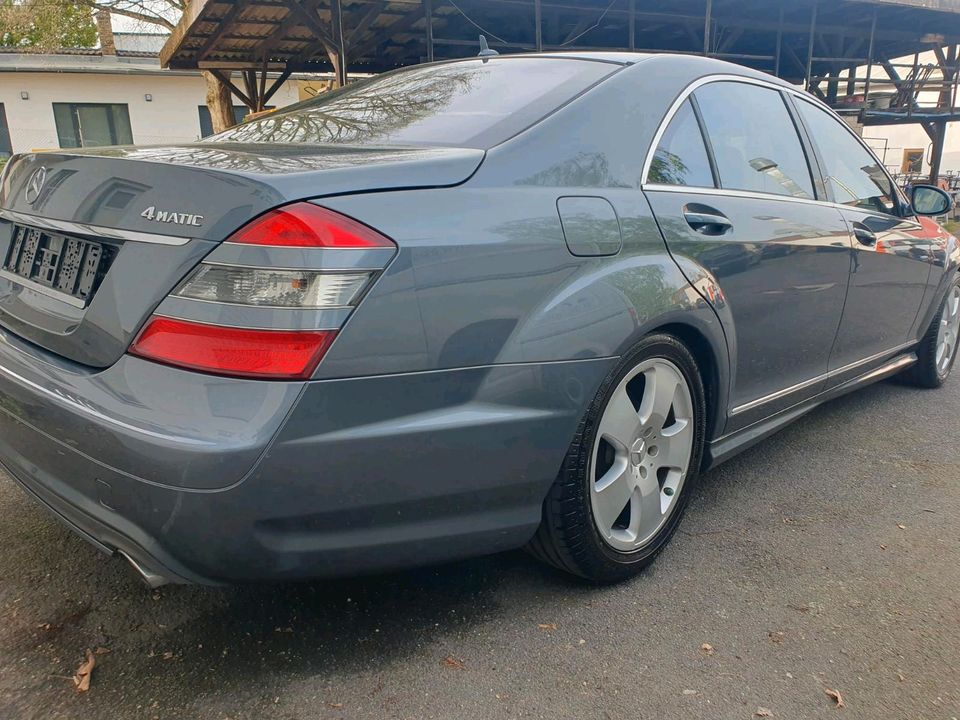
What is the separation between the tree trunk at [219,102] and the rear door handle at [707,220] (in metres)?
12.2

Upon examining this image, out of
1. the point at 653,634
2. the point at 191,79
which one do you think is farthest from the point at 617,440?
the point at 191,79

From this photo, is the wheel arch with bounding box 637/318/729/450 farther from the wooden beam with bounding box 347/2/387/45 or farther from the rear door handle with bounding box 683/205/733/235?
the wooden beam with bounding box 347/2/387/45

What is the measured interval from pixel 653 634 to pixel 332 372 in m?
1.18

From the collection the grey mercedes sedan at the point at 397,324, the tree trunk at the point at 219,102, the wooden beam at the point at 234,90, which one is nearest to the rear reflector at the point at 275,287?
the grey mercedes sedan at the point at 397,324

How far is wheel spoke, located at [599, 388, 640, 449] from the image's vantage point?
216cm

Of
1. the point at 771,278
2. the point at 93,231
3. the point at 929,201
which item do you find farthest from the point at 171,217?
the point at 929,201

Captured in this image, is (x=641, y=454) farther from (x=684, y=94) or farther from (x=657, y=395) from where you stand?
(x=684, y=94)

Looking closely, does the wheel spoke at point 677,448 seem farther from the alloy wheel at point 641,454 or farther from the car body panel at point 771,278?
the car body panel at point 771,278

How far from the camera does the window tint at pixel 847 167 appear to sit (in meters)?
3.34

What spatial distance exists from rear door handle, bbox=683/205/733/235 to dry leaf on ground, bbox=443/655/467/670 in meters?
1.43

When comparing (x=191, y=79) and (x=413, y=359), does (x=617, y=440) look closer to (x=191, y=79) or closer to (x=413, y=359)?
(x=413, y=359)

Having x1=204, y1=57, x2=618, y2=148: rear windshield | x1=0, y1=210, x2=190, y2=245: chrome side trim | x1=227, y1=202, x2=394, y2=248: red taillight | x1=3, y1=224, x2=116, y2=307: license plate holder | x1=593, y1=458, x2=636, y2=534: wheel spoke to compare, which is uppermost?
x1=204, y1=57, x2=618, y2=148: rear windshield

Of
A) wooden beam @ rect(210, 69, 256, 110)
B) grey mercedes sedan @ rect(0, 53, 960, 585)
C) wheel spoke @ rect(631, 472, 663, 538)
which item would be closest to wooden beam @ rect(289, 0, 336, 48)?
wooden beam @ rect(210, 69, 256, 110)

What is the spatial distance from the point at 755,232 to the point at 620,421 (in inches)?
36.5
